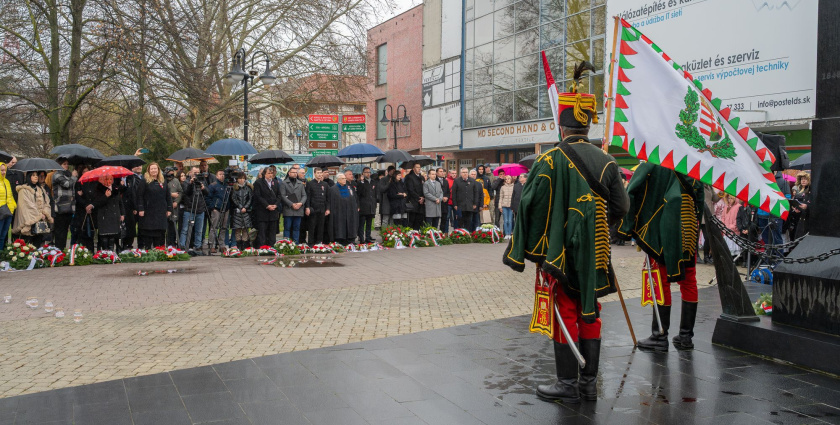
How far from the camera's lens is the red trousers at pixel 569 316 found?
470 centimetres

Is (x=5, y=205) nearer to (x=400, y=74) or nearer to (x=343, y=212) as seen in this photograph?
(x=343, y=212)

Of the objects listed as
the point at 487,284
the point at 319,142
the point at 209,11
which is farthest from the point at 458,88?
the point at 487,284

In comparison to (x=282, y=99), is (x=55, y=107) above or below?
below

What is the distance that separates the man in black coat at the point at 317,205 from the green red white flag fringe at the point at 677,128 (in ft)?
34.9

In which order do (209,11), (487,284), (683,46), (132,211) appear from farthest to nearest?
(209,11), (683,46), (132,211), (487,284)

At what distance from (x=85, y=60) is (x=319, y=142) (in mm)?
6573

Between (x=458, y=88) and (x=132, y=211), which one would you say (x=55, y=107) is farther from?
(x=458, y=88)

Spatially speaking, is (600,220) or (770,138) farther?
(770,138)

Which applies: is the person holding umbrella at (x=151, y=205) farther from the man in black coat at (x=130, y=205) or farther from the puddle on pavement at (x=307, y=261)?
the puddle on pavement at (x=307, y=261)

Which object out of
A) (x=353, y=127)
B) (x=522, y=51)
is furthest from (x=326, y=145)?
(x=522, y=51)

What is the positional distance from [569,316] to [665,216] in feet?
5.55

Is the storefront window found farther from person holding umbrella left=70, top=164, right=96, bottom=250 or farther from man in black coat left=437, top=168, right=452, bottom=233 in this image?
person holding umbrella left=70, top=164, right=96, bottom=250

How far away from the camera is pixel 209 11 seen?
26422 millimetres

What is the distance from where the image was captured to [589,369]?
15.5 feet
